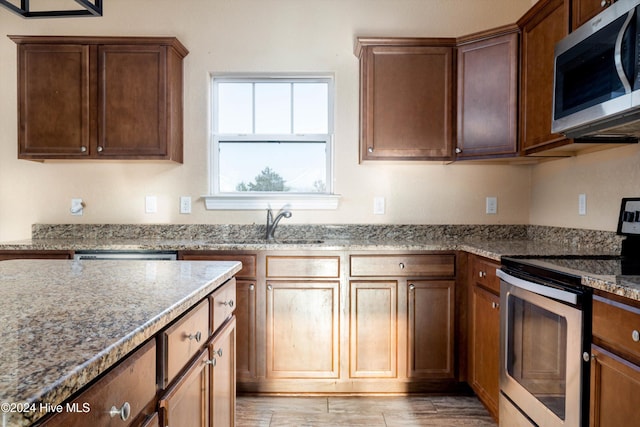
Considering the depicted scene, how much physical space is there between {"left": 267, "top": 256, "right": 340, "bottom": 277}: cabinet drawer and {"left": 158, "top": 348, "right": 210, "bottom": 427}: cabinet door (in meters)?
1.20

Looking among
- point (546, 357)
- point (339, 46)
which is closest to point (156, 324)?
point (546, 357)

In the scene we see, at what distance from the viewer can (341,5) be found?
294 centimetres

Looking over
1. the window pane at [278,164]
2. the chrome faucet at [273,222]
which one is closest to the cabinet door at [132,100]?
the window pane at [278,164]

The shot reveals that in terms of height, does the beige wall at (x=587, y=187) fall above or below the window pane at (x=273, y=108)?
below

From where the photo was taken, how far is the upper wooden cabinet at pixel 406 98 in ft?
8.62

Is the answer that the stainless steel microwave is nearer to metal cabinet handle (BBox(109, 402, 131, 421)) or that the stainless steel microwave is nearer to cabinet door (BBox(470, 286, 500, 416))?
cabinet door (BBox(470, 286, 500, 416))

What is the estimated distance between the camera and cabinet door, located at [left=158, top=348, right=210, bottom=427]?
93cm

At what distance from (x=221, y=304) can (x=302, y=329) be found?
114 cm

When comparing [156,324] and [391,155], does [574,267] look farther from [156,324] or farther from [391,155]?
[156,324]

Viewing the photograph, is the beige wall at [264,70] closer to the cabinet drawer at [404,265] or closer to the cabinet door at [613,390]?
the cabinet drawer at [404,265]

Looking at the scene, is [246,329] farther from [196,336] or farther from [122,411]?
[122,411]

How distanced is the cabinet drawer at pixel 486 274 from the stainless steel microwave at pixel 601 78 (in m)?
0.76

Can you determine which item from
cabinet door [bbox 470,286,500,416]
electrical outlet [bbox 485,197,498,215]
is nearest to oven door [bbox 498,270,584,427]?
cabinet door [bbox 470,286,500,416]

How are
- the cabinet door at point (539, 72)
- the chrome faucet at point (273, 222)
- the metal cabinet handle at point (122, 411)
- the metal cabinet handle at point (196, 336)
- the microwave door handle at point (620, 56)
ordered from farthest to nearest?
the chrome faucet at point (273, 222) → the cabinet door at point (539, 72) → the microwave door handle at point (620, 56) → the metal cabinet handle at point (196, 336) → the metal cabinet handle at point (122, 411)
